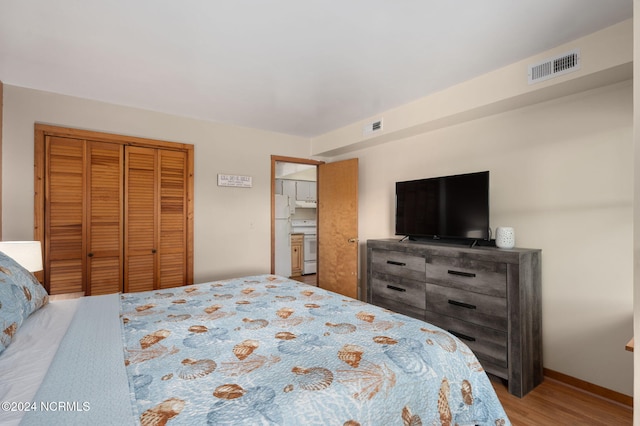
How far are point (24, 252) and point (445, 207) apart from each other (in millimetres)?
3530

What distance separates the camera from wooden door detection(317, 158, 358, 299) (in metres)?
4.15

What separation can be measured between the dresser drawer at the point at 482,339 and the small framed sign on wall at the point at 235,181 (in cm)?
283

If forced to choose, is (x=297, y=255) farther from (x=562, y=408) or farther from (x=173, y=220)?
(x=562, y=408)

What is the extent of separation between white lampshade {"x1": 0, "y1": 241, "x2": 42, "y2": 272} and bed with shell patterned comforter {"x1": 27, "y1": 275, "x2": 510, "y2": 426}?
1096mm

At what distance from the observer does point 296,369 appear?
1083 mm

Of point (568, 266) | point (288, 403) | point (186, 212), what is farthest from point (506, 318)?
point (186, 212)

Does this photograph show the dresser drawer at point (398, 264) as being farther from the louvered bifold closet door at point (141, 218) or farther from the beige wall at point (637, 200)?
the louvered bifold closet door at point (141, 218)

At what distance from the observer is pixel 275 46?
2.13m

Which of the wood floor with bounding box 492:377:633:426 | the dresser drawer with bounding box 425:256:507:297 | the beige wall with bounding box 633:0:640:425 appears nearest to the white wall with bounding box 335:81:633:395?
the wood floor with bounding box 492:377:633:426

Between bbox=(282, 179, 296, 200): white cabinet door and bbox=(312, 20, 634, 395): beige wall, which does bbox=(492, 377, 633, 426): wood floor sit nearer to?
bbox=(312, 20, 634, 395): beige wall

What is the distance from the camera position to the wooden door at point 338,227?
4.15m

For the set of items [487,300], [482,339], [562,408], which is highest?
[487,300]

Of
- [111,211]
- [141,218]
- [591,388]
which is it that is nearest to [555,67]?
[591,388]

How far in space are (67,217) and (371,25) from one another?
3.32 meters
